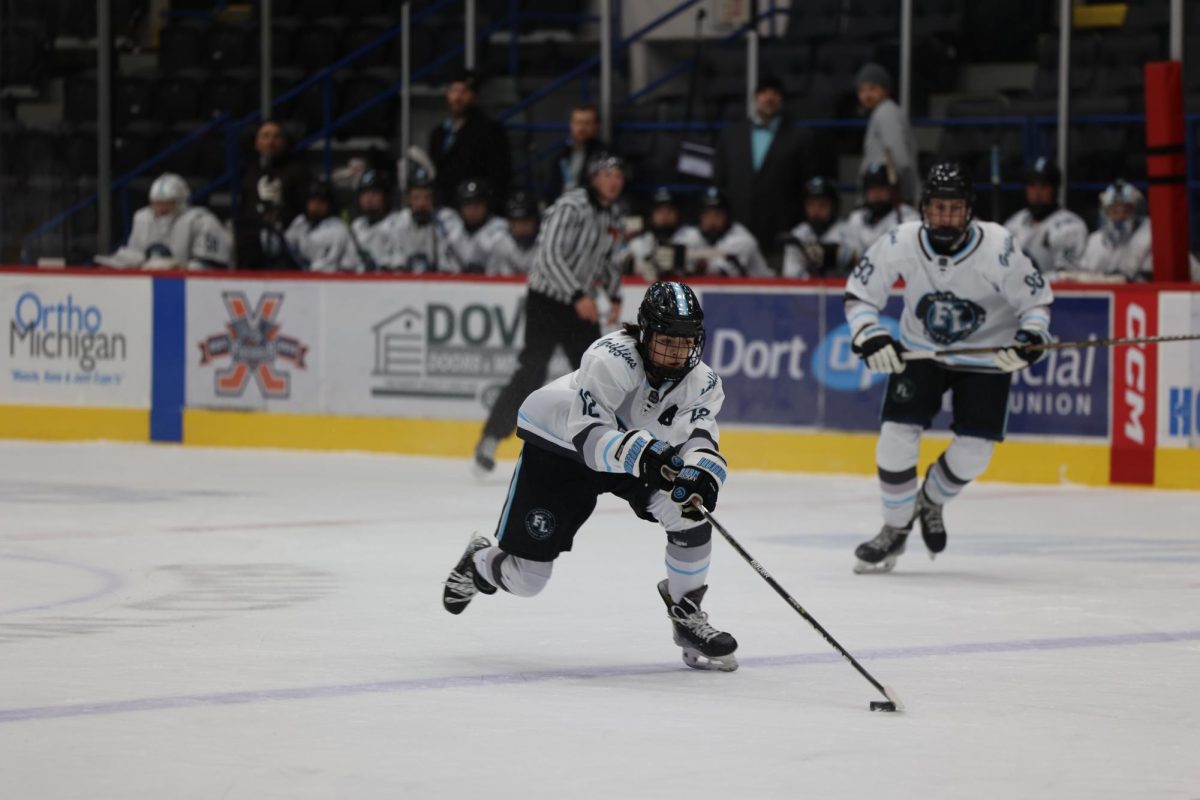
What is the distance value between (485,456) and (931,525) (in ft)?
10.3

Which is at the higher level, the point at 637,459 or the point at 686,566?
the point at 637,459

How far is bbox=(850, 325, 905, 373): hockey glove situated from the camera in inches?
285

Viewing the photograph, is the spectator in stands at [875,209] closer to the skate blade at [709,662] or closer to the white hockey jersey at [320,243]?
the white hockey jersey at [320,243]

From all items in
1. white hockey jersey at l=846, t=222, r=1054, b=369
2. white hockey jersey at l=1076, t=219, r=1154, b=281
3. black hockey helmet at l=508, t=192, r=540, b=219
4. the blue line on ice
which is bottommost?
the blue line on ice

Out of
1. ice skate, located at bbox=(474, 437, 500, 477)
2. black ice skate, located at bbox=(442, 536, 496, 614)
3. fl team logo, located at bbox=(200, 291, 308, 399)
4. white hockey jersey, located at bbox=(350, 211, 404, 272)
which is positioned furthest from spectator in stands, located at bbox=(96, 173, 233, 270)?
black ice skate, located at bbox=(442, 536, 496, 614)

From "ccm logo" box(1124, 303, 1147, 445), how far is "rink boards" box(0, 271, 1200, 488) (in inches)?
0.4

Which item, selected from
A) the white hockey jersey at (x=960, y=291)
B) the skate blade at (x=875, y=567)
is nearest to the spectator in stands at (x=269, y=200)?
the white hockey jersey at (x=960, y=291)

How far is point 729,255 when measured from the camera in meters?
11.4

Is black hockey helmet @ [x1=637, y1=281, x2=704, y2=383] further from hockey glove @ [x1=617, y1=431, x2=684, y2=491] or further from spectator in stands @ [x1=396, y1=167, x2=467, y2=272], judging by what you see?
spectator in stands @ [x1=396, y1=167, x2=467, y2=272]

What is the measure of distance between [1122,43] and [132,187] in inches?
259

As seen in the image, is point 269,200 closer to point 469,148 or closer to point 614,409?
point 469,148

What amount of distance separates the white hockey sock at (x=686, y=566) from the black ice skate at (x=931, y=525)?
217 centimetres

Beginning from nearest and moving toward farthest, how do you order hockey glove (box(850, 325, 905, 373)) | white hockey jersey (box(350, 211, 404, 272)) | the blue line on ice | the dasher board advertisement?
the blue line on ice, hockey glove (box(850, 325, 905, 373)), the dasher board advertisement, white hockey jersey (box(350, 211, 404, 272))

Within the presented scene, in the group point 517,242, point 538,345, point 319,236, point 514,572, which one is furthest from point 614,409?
point 319,236
